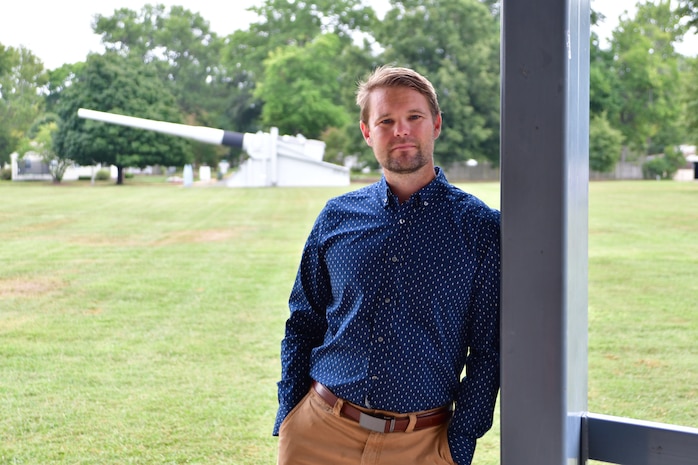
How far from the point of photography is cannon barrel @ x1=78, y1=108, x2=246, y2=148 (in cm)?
489

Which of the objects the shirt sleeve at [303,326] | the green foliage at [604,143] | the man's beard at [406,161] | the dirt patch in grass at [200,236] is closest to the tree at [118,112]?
the dirt patch in grass at [200,236]

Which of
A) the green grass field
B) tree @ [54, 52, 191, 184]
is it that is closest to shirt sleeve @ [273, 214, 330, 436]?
the green grass field

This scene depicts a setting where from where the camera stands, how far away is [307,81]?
231 inches

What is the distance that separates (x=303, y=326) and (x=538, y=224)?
1.37ft

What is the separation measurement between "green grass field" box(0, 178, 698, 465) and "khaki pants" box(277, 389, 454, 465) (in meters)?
1.39

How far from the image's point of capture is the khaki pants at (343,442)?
110 cm

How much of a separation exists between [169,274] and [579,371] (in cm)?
455

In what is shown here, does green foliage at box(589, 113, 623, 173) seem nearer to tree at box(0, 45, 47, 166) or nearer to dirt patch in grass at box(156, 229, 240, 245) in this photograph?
dirt patch in grass at box(156, 229, 240, 245)

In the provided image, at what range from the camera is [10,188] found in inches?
186

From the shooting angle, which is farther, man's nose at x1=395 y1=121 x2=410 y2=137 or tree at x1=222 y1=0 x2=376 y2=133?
tree at x1=222 y1=0 x2=376 y2=133

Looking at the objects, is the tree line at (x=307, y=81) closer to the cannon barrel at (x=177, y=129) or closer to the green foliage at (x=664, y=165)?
the green foliage at (x=664, y=165)

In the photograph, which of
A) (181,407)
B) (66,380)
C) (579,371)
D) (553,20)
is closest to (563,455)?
(579,371)

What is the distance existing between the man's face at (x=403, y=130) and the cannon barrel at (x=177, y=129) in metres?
3.85

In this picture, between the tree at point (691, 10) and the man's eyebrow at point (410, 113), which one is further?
the tree at point (691, 10)
